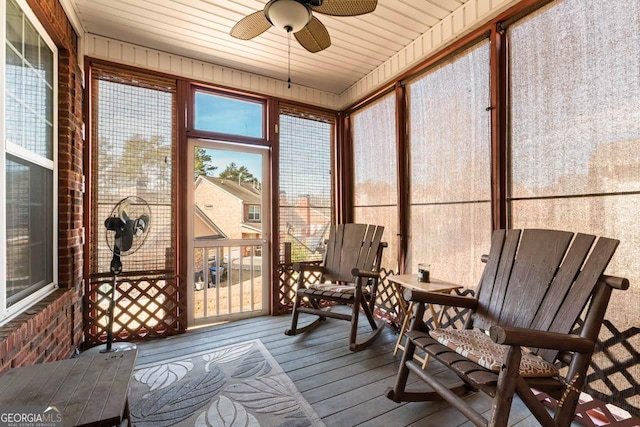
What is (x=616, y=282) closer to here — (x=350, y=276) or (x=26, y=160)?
(x=350, y=276)

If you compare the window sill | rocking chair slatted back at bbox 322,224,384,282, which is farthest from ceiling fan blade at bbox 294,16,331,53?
the window sill

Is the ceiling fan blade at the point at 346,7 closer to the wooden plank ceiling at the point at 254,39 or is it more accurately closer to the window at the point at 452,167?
the wooden plank ceiling at the point at 254,39

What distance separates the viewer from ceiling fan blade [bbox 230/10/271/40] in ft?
6.48

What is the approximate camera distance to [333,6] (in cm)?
181

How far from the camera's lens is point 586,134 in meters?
1.75

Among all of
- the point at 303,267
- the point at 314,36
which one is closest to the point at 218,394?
the point at 303,267

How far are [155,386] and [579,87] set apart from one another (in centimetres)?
328

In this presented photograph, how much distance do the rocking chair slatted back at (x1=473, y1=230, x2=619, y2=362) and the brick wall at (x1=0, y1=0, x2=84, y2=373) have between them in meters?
2.62

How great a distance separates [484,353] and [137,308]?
116 inches

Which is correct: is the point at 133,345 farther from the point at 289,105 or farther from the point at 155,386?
the point at 289,105

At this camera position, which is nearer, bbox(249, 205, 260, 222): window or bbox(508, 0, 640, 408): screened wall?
bbox(508, 0, 640, 408): screened wall

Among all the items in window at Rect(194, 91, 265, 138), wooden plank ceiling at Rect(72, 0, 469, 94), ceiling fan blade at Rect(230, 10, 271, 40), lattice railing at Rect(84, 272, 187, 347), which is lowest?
lattice railing at Rect(84, 272, 187, 347)

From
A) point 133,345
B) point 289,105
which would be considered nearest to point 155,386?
point 133,345

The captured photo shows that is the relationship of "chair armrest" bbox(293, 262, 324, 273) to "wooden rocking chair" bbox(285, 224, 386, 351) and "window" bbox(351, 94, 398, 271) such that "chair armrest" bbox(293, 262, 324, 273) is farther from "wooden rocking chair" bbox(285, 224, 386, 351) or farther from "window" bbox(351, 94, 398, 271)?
"window" bbox(351, 94, 398, 271)
